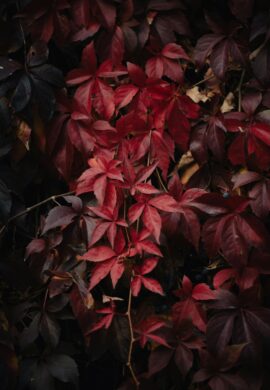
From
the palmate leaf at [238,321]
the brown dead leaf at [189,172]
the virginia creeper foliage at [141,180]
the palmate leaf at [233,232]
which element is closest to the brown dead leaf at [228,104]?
the virginia creeper foliage at [141,180]

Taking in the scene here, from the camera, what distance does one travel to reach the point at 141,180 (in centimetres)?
145

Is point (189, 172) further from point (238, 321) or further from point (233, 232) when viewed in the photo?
point (238, 321)

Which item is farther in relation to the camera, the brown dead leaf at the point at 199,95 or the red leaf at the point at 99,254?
the brown dead leaf at the point at 199,95

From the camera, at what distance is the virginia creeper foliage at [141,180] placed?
4.77ft

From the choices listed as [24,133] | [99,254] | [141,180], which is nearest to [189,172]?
[141,180]

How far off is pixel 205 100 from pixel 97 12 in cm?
40

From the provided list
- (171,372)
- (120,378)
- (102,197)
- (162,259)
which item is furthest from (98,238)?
(120,378)

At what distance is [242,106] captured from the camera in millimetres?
1524

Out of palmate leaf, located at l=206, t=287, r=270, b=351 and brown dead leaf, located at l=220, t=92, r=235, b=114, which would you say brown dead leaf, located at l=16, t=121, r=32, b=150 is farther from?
palmate leaf, located at l=206, t=287, r=270, b=351

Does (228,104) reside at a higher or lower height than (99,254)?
higher

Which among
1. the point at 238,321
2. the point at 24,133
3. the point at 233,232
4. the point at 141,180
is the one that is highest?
the point at 24,133

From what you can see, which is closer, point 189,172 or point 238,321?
point 238,321

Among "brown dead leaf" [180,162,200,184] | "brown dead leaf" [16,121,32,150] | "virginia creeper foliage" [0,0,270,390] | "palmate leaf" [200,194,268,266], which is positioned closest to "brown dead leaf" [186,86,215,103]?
"virginia creeper foliage" [0,0,270,390]

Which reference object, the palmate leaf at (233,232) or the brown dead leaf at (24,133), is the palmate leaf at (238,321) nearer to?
the palmate leaf at (233,232)
